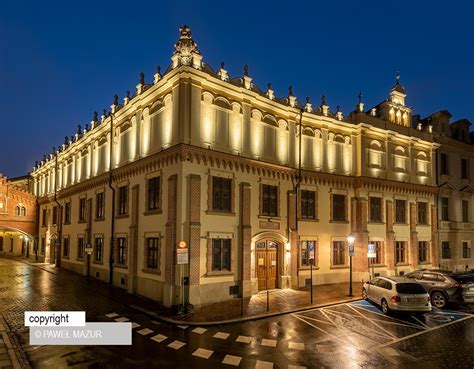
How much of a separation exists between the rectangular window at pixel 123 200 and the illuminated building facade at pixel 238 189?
0.33ft

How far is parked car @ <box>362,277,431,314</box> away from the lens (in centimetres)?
1681

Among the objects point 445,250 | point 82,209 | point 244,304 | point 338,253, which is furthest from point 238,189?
point 445,250

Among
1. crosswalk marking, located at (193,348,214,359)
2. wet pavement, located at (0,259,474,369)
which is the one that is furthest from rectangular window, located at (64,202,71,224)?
crosswalk marking, located at (193,348,214,359)

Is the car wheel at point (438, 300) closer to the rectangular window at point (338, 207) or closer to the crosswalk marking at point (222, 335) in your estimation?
the rectangular window at point (338, 207)

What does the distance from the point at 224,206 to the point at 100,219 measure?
1296cm

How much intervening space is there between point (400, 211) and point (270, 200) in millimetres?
14288

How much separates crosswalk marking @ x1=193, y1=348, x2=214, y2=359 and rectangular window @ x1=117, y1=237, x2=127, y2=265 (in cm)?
1360

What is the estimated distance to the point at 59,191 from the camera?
1516 inches

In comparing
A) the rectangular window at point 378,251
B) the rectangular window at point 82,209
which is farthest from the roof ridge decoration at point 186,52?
the rectangular window at point 378,251

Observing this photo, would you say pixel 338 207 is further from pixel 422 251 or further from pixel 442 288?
Result: pixel 422 251

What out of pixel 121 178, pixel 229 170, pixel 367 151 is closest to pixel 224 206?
pixel 229 170

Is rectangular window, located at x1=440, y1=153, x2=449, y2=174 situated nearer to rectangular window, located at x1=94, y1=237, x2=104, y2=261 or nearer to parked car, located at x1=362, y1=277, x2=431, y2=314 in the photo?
parked car, located at x1=362, y1=277, x2=431, y2=314

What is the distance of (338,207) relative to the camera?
27281mm

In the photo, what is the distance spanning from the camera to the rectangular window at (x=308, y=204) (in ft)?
82.6
